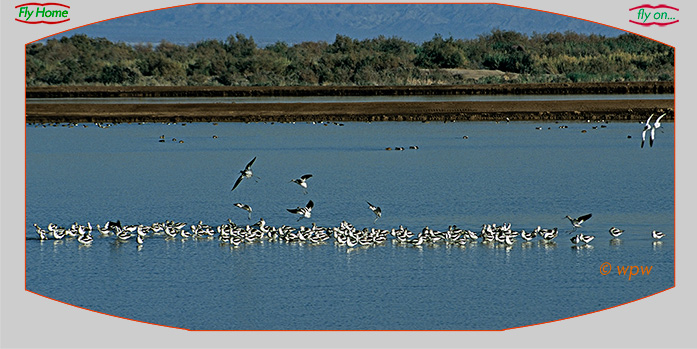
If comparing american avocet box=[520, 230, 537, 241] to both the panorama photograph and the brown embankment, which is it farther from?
the brown embankment

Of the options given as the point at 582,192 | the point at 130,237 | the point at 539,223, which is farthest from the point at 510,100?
the point at 130,237

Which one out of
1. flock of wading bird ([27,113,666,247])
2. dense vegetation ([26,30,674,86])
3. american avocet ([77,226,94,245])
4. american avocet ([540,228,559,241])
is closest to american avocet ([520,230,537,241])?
flock of wading bird ([27,113,666,247])

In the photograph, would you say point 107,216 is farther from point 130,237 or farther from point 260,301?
point 260,301

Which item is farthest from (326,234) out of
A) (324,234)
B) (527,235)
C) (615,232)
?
(615,232)

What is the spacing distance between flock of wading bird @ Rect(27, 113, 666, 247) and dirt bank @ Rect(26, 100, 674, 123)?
19373 mm

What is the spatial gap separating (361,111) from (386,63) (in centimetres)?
2092

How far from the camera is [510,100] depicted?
39875mm

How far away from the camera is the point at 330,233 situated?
45.9 ft

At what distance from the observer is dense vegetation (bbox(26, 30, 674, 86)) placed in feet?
171

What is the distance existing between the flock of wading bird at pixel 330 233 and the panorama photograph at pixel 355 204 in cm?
4

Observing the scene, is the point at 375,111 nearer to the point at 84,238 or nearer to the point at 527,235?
the point at 527,235

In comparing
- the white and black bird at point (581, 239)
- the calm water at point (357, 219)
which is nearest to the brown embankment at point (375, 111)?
the calm water at point (357, 219)

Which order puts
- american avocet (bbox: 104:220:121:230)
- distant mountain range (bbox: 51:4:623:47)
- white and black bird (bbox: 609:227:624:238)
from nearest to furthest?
white and black bird (bbox: 609:227:624:238) → american avocet (bbox: 104:220:121:230) → distant mountain range (bbox: 51:4:623:47)

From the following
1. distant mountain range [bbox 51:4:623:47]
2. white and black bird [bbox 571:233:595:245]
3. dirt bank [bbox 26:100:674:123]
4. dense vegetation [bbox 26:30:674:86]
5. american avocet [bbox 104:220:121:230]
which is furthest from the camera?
distant mountain range [bbox 51:4:623:47]
